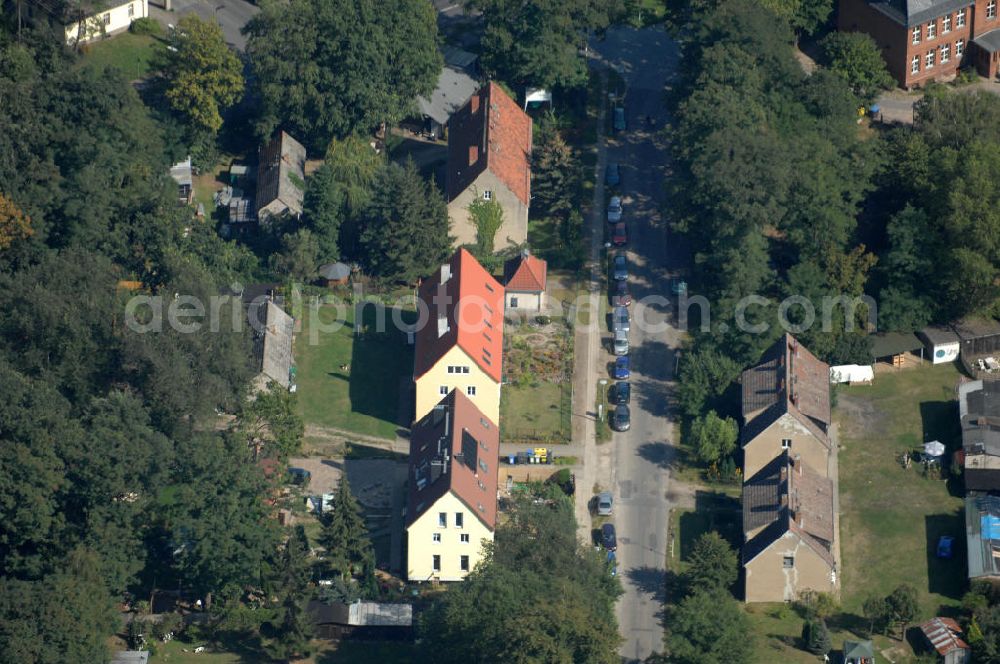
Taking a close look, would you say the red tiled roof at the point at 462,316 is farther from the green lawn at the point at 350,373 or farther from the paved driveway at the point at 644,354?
the paved driveway at the point at 644,354

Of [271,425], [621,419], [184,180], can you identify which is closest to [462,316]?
[621,419]

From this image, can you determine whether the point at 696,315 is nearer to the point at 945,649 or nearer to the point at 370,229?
Result: the point at 370,229

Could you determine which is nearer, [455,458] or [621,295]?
[455,458]

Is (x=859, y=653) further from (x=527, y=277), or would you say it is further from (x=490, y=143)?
(x=490, y=143)

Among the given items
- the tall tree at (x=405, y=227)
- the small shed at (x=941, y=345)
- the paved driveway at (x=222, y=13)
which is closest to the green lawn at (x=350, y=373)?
the tall tree at (x=405, y=227)

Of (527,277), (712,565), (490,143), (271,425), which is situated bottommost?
(712,565)

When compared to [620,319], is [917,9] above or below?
above
